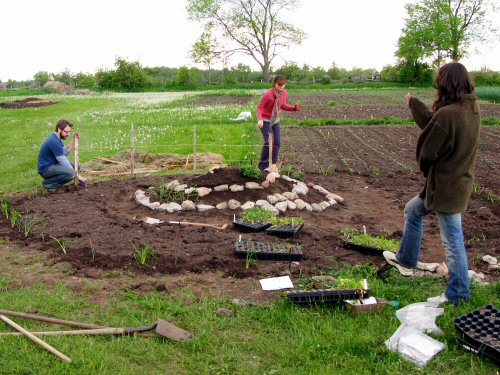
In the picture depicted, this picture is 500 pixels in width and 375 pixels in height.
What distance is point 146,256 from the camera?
603 cm

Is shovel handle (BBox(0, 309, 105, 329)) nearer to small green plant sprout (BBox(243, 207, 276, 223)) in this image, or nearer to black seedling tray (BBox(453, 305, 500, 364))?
black seedling tray (BBox(453, 305, 500, 364))

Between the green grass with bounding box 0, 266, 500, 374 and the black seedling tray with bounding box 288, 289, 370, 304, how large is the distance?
87 millimetres

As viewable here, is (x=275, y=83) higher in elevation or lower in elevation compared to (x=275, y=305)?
higher

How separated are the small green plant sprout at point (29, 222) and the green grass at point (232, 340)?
2.11 meters

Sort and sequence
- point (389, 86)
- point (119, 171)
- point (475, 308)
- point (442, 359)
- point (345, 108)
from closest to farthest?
point (442, 359), point (475, 308), point (119, 171), point (345, 108), point (389, 86)

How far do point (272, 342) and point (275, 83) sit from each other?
6.61m

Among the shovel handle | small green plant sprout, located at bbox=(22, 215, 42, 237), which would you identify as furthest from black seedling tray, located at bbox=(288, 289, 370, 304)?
small green plant sprout, located at bbox=(22, 215, 42, 237)

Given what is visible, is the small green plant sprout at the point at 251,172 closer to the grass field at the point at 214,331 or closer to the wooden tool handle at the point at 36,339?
the grass field at the point at 214,331

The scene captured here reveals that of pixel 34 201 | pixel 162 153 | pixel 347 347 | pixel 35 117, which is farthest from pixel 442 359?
pixel 35 117

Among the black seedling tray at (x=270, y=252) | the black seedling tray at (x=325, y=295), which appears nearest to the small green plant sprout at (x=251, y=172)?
→ the black seedling tray at (x=270, y=252)

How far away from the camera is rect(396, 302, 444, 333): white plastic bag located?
4.32m

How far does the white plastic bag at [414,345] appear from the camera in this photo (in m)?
3.88

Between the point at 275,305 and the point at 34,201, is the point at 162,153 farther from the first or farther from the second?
the point at 275,305

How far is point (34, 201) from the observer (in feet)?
29.8
